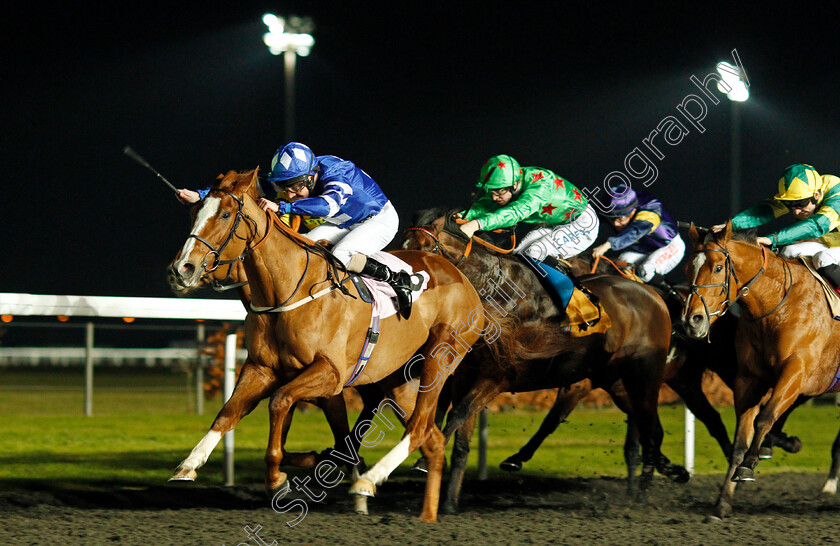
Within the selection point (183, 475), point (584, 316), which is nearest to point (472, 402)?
point (584, 316)

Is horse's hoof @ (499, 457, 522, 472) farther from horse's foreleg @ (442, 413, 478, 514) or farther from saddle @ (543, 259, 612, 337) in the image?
saddle @ (543, 259, 612, 337)

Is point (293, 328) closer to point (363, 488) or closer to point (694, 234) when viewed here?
point (363, 488)

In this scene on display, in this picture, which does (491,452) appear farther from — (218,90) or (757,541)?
(218,90)

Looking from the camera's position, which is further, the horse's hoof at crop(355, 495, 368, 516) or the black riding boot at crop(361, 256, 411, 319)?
the horse's hoof at crop(355, 495, 368, 516)

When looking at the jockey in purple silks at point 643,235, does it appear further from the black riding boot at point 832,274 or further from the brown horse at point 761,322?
the brown horse at point 761,322

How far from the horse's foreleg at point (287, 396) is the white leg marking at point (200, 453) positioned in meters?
0.21

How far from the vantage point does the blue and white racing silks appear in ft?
12.6

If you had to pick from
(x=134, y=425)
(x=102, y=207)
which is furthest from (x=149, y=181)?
(x=134, y=425)

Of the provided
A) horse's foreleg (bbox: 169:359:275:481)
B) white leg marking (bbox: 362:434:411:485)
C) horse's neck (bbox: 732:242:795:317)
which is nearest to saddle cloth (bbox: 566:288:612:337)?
horse's neck (bbox: 732:242:795:317)

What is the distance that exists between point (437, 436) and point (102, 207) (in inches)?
787

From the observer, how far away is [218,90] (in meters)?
21.9

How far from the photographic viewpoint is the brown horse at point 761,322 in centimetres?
443

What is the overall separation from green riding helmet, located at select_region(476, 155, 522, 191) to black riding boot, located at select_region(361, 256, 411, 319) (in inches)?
49.6

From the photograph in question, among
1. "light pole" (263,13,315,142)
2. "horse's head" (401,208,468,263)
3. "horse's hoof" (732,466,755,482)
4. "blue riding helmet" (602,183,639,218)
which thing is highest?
"light pole" (263,13,315,142)
